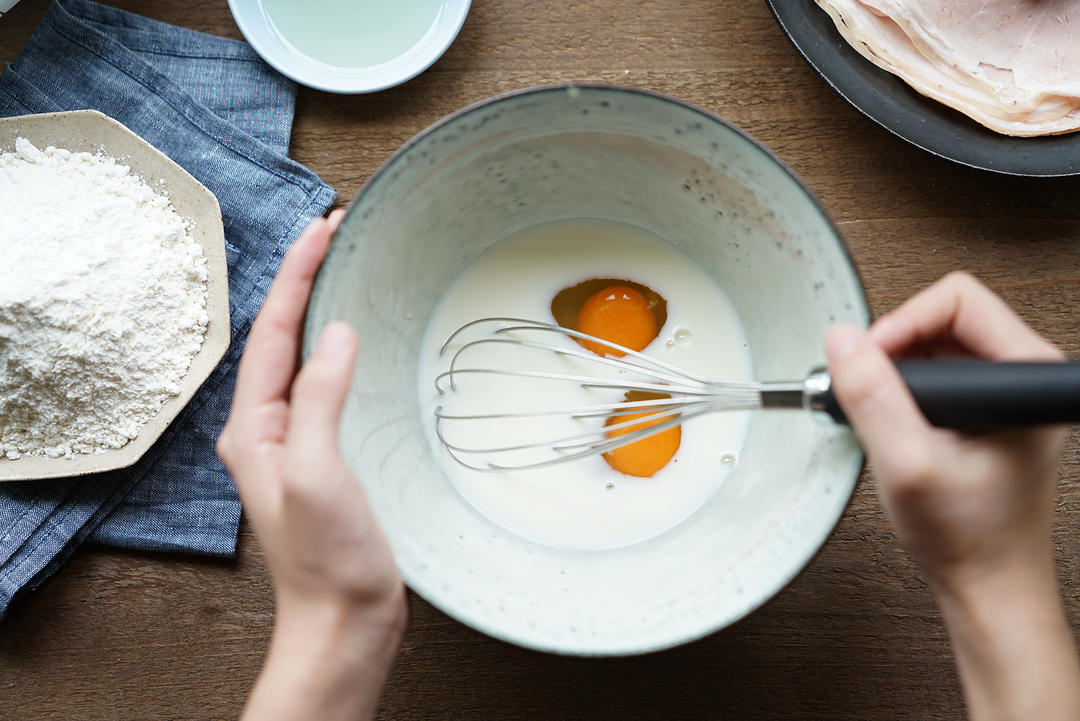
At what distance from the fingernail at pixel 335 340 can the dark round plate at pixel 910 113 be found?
1.66 feet

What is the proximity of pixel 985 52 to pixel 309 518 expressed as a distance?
813 mm

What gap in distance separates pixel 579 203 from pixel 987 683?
1.72 feet

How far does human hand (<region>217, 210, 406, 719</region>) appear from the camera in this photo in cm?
54

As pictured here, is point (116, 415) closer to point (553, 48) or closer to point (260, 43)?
point (260, 43)

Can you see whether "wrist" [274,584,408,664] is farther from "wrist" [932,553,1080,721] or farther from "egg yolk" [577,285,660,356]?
"wrist" [932,553,1080,721]

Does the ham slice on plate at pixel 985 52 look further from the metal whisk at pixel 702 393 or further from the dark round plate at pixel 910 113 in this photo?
the metal whisk at pixel 702 393

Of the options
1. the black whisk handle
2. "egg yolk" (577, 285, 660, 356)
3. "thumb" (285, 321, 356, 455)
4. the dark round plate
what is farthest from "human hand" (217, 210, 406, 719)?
the dark round plate

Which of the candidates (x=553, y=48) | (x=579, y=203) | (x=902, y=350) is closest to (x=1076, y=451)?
(x=902, y=350)

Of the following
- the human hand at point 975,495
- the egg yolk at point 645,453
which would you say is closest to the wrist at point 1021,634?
the human hand at point 975,495

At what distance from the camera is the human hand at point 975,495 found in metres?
0.51

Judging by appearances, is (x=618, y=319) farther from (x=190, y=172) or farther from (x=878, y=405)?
(x=190, y=172)

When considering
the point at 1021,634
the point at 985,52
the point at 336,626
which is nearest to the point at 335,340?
the point at 336,626

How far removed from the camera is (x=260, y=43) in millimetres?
802

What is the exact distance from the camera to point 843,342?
0.54m
